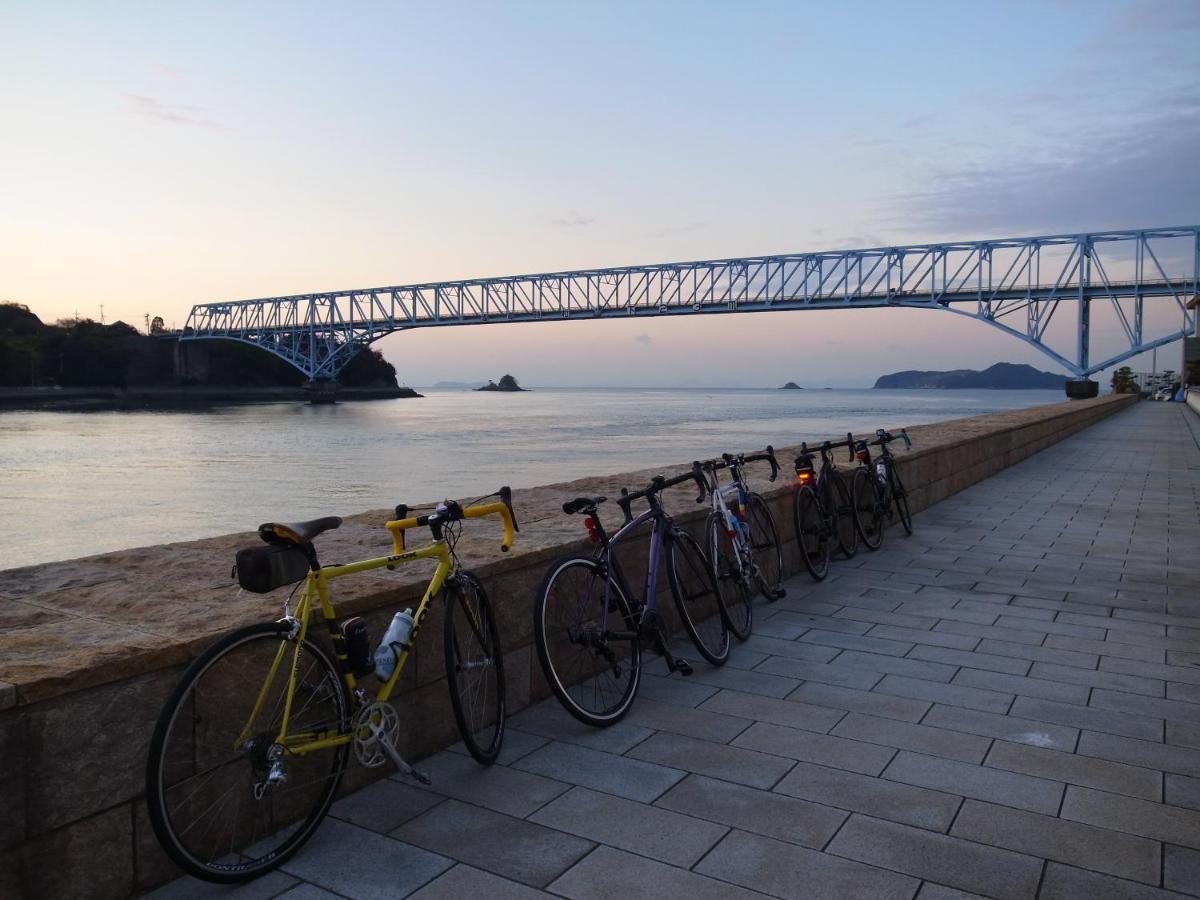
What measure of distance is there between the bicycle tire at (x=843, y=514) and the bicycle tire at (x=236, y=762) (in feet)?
15.8

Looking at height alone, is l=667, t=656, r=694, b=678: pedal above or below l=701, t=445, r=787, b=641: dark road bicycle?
below

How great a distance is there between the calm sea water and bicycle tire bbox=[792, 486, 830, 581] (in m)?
13.6

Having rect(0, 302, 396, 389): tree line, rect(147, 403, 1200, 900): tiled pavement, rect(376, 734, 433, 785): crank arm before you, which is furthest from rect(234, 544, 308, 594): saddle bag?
rect(0, 302, 396, 389): tree line

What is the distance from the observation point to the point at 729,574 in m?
5.21

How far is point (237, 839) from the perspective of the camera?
9.14ft

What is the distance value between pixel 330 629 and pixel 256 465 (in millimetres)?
37118

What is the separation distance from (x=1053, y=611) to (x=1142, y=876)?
3424mm

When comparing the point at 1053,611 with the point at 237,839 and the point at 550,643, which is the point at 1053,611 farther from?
the point at 237,839

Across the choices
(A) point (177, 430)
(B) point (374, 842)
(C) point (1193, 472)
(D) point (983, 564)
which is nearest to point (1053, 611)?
(D) point (983, 564)

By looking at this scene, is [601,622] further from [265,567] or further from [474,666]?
[265,567]

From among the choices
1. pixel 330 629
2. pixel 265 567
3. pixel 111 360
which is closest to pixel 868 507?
pixel 330 629

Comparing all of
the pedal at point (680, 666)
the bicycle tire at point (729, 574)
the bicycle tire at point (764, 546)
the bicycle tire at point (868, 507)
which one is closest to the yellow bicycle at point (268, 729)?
the pedal at point (680, 666)

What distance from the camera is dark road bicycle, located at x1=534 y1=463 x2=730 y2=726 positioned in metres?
3.83

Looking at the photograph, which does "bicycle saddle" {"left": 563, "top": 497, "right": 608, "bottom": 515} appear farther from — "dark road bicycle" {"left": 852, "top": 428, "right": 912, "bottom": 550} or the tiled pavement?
"dark road bicycle" {"left": 852, "top": 428, "right": 912, "bottom": 550}
